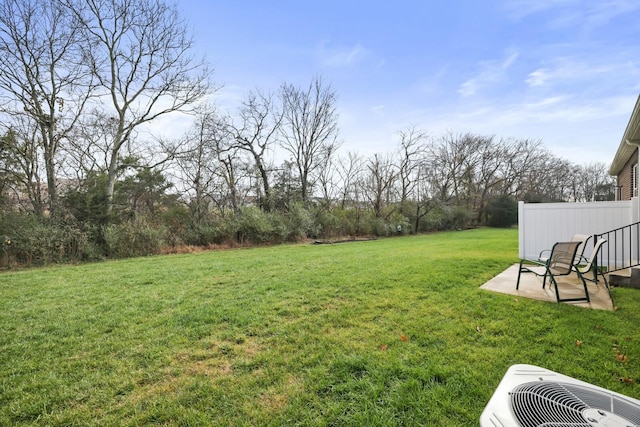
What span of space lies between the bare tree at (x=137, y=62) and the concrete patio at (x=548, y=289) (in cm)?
1246

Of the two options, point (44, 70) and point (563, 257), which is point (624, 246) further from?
point (44, 70)

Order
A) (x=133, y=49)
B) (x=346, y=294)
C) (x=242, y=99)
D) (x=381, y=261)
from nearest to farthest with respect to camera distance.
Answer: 1. (x=346, y=294)
2. (x=381, y=261)
3. (x=133, y=49)
4. (x=242, y=99)

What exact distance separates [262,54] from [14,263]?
9.58 m

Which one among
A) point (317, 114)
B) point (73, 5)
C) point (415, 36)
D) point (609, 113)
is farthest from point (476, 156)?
point (73, 5)

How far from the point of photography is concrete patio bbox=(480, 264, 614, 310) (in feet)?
11.8

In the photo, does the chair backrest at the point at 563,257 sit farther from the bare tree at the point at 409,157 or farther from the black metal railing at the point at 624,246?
the bare tree at the point at 409,157

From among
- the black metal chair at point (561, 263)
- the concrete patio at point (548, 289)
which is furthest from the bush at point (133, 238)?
the black metal chair at point (561, 263)

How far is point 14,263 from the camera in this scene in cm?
752

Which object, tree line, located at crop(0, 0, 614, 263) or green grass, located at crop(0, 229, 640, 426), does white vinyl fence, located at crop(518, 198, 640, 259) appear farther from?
tree line, located at crop(0, 0, 614, 263)

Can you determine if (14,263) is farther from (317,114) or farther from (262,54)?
(317,114)

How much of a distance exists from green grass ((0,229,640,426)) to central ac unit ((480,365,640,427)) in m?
0.62

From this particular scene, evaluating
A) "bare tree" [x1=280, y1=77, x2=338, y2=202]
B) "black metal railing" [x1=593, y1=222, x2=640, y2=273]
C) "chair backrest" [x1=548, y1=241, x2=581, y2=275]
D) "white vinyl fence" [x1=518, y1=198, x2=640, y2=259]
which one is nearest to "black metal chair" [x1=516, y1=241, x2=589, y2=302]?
"chair backrest" [x1=548, y1=241, x2=581, y2=275]

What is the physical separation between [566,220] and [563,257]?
11.2 feet

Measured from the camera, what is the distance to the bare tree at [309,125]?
18.2 m
